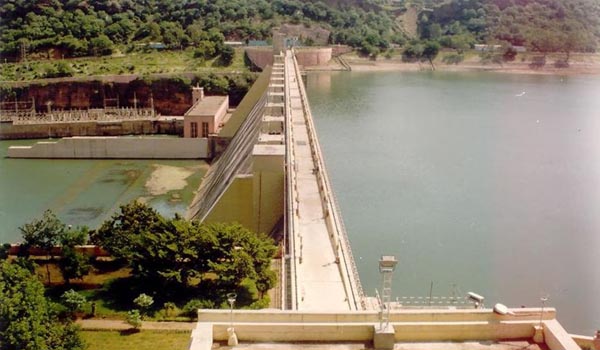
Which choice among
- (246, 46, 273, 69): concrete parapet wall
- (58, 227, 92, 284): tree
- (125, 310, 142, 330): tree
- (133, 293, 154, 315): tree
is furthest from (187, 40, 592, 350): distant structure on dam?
(246, 46, 273, 69): concrete parapet wall

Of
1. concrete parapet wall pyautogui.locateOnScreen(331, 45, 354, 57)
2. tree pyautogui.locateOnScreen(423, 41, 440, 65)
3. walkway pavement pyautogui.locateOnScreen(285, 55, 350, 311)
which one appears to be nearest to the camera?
walkway pavement pyautogui.locateOnScreen(285, 55, 350, 311)

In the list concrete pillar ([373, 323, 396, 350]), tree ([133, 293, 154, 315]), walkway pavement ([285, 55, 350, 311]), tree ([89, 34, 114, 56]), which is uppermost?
tree ([89, 34, 114, 56])

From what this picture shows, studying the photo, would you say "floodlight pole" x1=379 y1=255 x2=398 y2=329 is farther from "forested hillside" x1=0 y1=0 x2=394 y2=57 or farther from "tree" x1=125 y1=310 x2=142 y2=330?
"forested hillside" x1=0 y1=0 x2=394 y2=57

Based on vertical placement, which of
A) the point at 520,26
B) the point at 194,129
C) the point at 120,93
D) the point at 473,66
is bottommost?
the point at 194,129

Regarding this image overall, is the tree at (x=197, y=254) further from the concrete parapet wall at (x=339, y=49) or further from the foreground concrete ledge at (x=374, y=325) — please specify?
the concrete parapet wall at (x=339, y=49)

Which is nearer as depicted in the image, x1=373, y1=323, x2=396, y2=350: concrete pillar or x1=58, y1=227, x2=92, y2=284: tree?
x1=373, y1=323, x2=396, y2=350: concrete pillar

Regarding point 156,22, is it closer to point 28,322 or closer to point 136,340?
point 136,340

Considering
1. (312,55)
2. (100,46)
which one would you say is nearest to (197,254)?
(100,46)

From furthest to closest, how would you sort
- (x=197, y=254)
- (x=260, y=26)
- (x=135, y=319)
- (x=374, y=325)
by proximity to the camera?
(x=260, y=26), (x=197, y=254), (x=135, y=319), (x=374, y=325)
